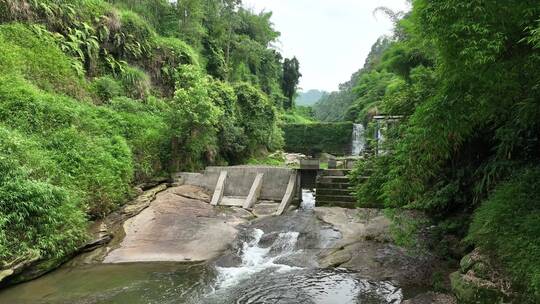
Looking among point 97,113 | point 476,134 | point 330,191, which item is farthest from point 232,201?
point 476,134

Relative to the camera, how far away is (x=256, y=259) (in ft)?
28.0

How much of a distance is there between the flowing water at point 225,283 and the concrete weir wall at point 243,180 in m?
5.15

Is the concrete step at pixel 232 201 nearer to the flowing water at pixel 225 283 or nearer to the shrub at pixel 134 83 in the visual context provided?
the flowing water at pixel 225 283

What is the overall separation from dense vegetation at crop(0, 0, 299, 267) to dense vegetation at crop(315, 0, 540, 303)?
6.49 metres

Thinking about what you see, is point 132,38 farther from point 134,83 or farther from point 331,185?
point 331,185

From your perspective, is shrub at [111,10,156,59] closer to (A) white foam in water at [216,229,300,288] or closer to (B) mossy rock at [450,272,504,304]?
(A) white foam in water at [216,229,300,288]

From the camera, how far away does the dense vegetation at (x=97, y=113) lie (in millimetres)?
7527

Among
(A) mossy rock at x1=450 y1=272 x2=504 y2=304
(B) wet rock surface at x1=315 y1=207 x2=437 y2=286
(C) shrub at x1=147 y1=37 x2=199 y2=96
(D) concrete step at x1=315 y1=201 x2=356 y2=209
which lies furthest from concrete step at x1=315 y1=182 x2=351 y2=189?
(C) shrub at x1=147 y1=37 x2=199 y2=96

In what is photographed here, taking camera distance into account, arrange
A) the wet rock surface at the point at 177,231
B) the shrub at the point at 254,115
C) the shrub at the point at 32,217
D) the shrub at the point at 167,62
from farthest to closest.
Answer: the shrub at the point at 254,115
the shrub at the point at 167,62
the wet rock surface at the point at 177,231
the shrub at the point at 32,217

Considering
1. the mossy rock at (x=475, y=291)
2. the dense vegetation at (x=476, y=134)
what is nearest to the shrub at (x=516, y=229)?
the dense vegetation at (x=476, y=134)

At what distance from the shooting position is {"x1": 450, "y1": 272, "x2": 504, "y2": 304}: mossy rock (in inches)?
180

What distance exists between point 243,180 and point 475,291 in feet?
34.4

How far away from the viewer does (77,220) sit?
8031mm

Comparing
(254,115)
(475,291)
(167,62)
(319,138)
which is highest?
(167,62)
